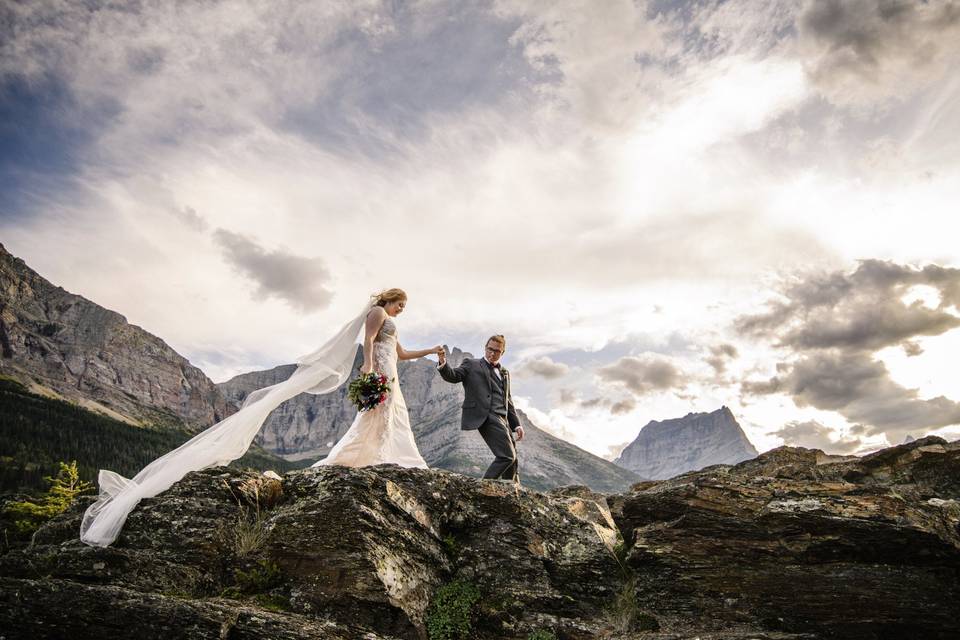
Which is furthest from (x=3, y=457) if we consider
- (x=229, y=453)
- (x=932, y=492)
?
(x=932, y=492)

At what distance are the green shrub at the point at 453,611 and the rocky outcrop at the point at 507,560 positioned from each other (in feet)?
0.23

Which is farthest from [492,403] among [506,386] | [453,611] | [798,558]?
[798,558]

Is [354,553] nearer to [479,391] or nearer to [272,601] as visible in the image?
[272,601]

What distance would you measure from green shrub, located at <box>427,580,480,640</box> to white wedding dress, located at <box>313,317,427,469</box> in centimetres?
324

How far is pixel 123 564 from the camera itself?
7.34 metres

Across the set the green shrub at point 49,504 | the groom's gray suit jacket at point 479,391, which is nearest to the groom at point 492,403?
the groom's gray suit jacket at point 479,391

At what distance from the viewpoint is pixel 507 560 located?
9.04 m

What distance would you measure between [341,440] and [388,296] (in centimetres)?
397

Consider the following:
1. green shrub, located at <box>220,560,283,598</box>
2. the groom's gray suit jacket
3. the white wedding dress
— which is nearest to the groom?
the groom's gray suit jacket

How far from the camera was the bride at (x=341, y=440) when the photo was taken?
9414 millimetres

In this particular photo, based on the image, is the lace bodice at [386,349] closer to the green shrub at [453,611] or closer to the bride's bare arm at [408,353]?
the bride's bare arm at [408,353]

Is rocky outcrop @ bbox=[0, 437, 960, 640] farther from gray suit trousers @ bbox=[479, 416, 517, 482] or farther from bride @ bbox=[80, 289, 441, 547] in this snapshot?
gray suit trousers @ bbox=[479, 416, 517, 482]

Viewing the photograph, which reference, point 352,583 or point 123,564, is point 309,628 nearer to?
point 352,583

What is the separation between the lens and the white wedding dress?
1189 cm
